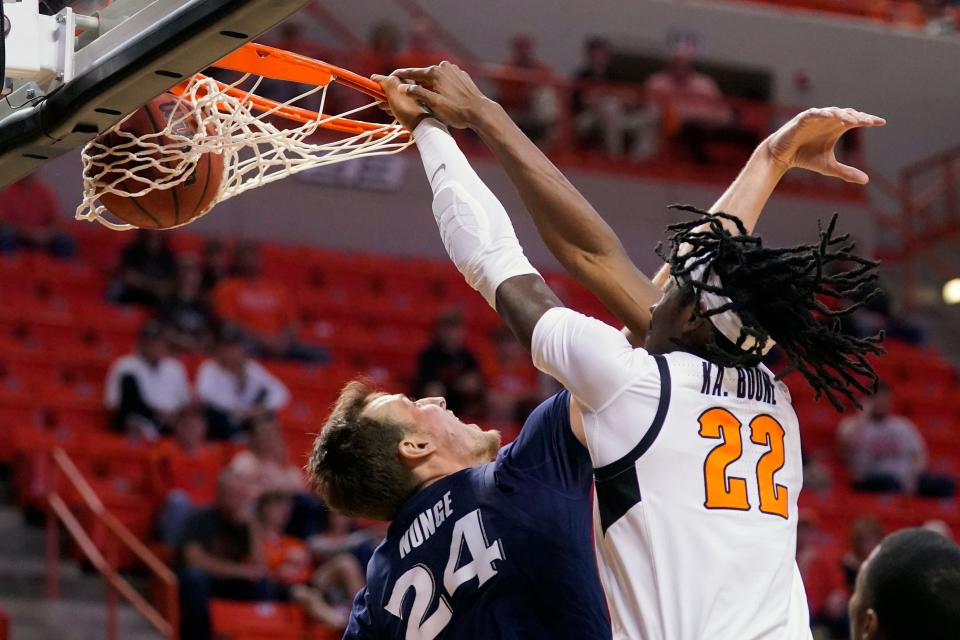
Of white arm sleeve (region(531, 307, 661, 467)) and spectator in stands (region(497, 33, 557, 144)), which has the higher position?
spectator in stands (region(497, 33, 557, 144))

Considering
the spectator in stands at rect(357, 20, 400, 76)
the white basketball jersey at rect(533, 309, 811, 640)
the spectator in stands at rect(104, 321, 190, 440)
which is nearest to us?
the white basketball jersey at rect(533, 309, 811, 640)

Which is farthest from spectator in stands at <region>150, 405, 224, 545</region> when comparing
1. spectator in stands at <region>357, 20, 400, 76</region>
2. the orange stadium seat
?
spectator in stands at <region>357, 20, 400, 76</region>

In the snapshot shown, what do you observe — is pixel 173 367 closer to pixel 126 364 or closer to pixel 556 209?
pixel 126 364

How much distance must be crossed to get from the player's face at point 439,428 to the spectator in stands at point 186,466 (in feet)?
15.8

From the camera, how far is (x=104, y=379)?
9.52m

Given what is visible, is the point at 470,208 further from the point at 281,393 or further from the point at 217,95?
the point at 281,393

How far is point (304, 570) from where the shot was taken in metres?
7.92

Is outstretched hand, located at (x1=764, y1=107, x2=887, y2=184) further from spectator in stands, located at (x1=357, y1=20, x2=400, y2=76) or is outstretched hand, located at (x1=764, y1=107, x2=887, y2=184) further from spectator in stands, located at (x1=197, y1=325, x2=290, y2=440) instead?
spectator in stands, located at (x1=357, y1=20, x2=400, y2=76)

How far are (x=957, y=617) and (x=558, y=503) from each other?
0.85 metres

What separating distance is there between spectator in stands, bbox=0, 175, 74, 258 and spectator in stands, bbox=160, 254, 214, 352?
1.13 metres

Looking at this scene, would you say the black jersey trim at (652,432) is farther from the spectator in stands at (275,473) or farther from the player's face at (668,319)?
the spectator in stands at (275,473)

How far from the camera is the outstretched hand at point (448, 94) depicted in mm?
2984

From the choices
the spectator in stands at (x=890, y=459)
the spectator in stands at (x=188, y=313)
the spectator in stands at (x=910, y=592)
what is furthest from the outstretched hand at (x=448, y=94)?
the spectator in stands at (x=890, y=459)

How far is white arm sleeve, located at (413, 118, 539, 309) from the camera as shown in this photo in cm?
279
